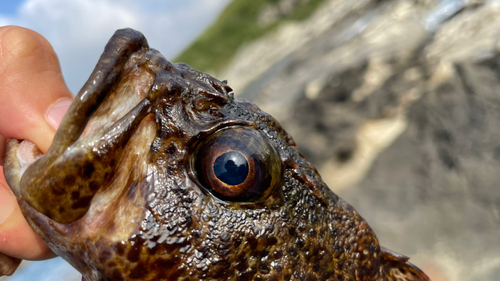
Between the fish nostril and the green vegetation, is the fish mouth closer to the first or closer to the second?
the fish nostril

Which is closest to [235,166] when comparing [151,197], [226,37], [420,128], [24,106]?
[151,197]

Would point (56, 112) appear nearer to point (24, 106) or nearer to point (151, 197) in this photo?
point (24, 106)

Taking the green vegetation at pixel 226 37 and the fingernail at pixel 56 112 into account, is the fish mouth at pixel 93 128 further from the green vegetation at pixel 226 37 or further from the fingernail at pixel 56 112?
the green vegetation at pixel 226 37

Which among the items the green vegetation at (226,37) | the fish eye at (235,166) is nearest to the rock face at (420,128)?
the fish eye at (235,166)

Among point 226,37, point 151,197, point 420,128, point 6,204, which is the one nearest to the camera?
point 151,197

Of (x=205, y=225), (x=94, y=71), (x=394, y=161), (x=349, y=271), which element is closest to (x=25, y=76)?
(x=94, y=71)

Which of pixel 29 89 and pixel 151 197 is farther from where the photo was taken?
pixel 29 89
